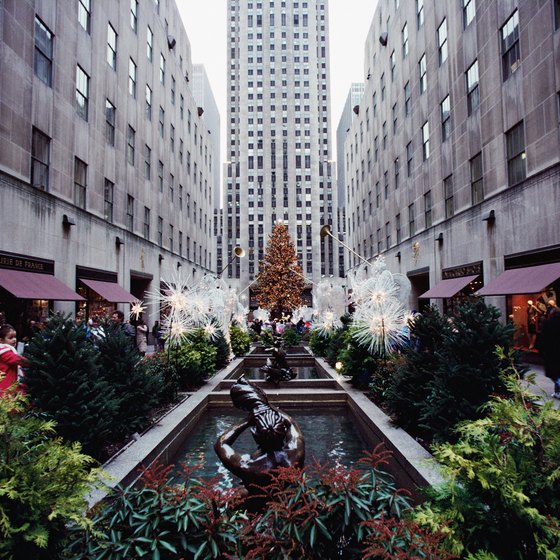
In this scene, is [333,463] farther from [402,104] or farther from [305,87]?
[305,87]

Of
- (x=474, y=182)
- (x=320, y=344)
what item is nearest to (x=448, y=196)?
(x=474, y=182)

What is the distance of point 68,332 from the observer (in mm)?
6145

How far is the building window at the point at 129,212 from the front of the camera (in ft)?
85.4

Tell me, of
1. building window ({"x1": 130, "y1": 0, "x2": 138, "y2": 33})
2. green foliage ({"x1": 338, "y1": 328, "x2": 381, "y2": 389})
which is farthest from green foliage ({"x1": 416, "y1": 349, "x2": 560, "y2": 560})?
building window ({"x1": 130, "y1": 0, "x2": 138, "y2": 33})

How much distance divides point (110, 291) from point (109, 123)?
32.0 feet

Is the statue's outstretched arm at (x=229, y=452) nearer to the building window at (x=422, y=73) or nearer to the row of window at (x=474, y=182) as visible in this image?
the row of window at (x=474, y=182)

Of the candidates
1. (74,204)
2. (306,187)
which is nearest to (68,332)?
(74,204)

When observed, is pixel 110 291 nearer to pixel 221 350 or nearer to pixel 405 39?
pixel 221 350

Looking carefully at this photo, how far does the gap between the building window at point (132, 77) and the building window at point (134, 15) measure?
231 centimetres

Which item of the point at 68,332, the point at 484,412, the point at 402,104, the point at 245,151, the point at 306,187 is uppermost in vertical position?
the point at 245,151

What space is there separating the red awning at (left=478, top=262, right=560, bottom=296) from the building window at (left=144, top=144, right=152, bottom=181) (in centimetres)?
2356

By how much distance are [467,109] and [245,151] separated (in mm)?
77359

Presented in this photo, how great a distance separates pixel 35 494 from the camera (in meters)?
2.38

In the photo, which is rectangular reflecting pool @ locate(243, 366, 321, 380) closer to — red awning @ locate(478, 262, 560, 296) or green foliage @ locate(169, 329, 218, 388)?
green foliage @ locate(169, 329, 218, 388)
